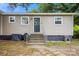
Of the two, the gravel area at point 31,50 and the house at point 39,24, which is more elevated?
the house at point 39,24

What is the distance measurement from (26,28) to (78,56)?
3.77ft

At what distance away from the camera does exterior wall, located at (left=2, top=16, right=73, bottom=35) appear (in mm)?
9664

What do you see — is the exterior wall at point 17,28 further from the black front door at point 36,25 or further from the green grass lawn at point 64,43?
the green grass lawn at point 64,43

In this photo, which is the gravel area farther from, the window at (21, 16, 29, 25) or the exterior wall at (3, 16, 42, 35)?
the window at (21, 16, 29, 25)

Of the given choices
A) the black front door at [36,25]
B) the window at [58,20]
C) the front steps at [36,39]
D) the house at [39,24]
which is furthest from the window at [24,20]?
the window at [58,20]

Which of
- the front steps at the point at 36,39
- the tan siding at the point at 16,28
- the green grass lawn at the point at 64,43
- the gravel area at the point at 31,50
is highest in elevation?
the tan siding at the point at 16,28

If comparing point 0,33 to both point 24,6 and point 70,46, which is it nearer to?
point 24,6

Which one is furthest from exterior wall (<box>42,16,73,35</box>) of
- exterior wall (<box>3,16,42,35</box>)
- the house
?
exterior wall (<box>3,16,42,35</box>)

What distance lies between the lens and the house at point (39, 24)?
9648mm

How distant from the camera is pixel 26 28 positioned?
9.69 metres

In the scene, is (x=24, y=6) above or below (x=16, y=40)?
above

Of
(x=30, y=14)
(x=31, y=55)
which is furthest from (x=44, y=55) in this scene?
(x=30, y=14)

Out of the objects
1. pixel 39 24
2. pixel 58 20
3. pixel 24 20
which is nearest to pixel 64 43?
pixel 58 20

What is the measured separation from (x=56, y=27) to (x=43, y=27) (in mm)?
255
